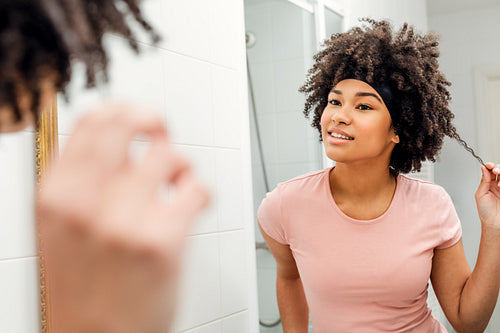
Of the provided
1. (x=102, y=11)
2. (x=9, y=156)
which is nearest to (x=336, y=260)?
(x=9, y=156)

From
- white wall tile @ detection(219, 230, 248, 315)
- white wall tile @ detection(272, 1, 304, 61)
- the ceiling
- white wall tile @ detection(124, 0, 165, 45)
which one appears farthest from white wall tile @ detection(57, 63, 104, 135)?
the ceiling

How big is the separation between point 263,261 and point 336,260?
36cm

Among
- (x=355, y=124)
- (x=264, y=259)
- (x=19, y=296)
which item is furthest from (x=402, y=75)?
(x=19, y=296)

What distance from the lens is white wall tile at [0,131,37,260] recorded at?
0.74 m

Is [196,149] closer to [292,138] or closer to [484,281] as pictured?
[292,138]

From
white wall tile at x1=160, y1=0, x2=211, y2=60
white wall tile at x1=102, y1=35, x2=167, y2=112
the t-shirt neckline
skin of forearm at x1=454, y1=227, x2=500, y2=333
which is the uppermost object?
white wall tile at x1=160, y1=0, x2=211, y2=60

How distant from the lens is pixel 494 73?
133 inches

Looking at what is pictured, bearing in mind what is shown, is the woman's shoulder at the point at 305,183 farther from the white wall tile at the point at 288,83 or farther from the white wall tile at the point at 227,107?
the white wall tile at the point at 288,83

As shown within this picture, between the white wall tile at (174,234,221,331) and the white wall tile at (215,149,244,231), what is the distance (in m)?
0.07

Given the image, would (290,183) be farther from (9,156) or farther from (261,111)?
(9,156)

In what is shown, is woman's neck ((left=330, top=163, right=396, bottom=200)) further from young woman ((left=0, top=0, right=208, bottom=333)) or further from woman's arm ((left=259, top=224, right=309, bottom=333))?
young woman ((left=0, top=0, right=208, bottom=333))

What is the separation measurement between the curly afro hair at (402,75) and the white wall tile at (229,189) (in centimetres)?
26

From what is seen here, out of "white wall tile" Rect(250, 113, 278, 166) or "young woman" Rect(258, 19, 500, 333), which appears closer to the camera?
"young woman" Rect(258, 19, 500, 333)

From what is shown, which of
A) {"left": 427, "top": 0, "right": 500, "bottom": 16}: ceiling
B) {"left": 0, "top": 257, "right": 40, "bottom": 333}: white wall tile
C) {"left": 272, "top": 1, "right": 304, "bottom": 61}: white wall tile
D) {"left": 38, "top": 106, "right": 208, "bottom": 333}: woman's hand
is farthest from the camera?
{"left": 427, "top": 0, "right": 500, "bottom": 16}: ceiling
